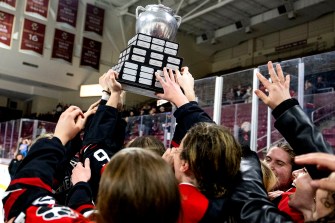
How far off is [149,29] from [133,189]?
A: 6.40ft

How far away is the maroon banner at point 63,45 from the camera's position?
40.3 feet

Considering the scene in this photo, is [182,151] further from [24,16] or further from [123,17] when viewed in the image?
[123,17]

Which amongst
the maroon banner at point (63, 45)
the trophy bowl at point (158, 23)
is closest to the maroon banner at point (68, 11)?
the maroon banner at point (63, 45)

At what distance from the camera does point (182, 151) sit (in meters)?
1.27

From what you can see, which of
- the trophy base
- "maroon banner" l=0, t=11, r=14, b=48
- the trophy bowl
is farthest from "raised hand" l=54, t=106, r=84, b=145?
"maroon banner" l=0, t=11, r=14, b=48

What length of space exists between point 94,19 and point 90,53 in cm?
118

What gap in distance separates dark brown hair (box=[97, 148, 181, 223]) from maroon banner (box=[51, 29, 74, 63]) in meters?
12.0

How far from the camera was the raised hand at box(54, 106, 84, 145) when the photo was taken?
4.25ft

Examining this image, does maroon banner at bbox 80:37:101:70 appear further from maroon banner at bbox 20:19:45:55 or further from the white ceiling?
maroon banner at bbox 20:19:45:55

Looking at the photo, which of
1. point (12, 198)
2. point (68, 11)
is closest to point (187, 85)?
point (12, 198)

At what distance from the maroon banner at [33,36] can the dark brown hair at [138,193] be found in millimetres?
11516

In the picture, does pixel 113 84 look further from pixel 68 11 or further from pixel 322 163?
pixel 68 11

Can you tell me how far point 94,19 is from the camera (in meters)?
12.9

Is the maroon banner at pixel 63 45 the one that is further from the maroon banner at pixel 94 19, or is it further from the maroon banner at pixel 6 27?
the maroon banner at pixel 6 27
